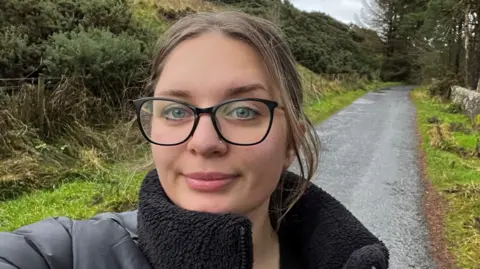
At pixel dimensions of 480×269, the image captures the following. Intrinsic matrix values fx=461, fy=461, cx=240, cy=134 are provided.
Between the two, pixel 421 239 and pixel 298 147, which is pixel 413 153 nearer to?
pixel 421 239

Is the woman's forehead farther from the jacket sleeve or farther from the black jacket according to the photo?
the jacket sleeve

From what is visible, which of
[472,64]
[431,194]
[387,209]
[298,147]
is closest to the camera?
[298,147]

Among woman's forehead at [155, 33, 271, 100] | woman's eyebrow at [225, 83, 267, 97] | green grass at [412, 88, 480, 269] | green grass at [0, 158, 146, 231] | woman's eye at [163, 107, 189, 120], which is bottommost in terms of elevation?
green grass at [412, 88, 480, 269]

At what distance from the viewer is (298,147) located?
4.36ft

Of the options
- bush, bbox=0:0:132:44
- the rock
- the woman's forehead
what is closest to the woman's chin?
the woman's forehead

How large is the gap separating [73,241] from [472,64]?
2447cm

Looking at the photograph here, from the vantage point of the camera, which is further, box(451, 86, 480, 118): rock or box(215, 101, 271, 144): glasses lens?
box(451, 86, 480, 118): rock

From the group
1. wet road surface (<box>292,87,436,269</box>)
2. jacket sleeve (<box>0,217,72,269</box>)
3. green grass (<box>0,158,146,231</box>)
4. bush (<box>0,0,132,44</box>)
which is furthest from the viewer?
bush (<box>0,0,132,44</box>)

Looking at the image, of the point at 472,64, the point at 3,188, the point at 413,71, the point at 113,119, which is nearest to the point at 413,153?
the point at 113,119

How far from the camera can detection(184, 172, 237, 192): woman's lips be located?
3.47 ft

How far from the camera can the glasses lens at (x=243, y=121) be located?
1.09 metres

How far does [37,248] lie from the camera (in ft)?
3.26

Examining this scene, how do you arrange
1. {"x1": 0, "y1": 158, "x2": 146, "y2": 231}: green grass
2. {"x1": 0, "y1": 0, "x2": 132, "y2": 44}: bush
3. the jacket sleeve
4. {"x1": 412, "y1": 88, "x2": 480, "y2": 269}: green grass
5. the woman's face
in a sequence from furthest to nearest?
{"x1": 0, "y1": 0, "x2": 132, "y2": 44}: bush, {"x1": 412, "y1": 88, "x2": 480, "y2": 269}: green grass, {"x1": 0, "y1": 158, "x2": 146, "y2": 231}: green grass, the woman's face, the jacket sleeve

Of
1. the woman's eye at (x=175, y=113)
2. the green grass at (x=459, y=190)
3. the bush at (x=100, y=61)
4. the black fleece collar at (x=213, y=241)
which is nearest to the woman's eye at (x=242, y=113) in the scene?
the woman's eye at (x=175, y=113)
